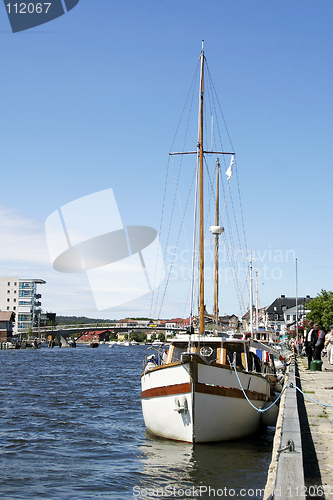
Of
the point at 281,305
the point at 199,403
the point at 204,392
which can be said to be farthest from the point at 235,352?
the point at 281,305

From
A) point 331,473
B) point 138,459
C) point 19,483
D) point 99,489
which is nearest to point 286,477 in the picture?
point 331,473

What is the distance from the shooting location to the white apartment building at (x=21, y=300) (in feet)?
542

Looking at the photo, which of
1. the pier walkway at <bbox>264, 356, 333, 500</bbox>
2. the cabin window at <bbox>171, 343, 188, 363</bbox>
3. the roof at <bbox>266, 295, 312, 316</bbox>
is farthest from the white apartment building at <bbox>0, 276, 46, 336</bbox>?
the pier walkway at <bbox>264, 356, 333, 500</bbox>

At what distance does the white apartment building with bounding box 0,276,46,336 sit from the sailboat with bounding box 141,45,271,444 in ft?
505

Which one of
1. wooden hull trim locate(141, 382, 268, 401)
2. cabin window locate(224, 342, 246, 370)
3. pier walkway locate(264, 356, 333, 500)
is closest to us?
pier walkway locate(264, 356, 333, 500)

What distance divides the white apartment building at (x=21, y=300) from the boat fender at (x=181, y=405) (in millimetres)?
155633

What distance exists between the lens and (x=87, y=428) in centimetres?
1917

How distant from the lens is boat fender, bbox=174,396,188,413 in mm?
14838

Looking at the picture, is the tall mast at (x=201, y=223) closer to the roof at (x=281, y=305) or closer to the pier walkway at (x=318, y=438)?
the pier walkway at (x=318, y=438)

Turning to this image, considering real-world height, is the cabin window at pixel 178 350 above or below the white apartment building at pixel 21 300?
below

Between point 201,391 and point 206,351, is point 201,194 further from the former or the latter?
point 201,391

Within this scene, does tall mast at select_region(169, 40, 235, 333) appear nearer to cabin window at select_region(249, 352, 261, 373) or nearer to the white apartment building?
A: cabin window at select_region(249, 352, 261, 373)

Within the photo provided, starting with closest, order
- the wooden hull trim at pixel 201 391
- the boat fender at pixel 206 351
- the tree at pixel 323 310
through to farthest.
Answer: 1. the wooden hull trim at pixel 201 391
2. the boat fender at pixel 206 351
3. the tree at pixel 323 310

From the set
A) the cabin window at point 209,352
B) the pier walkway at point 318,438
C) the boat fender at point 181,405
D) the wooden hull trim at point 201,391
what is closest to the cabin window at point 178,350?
the cabin window at point 209,352
